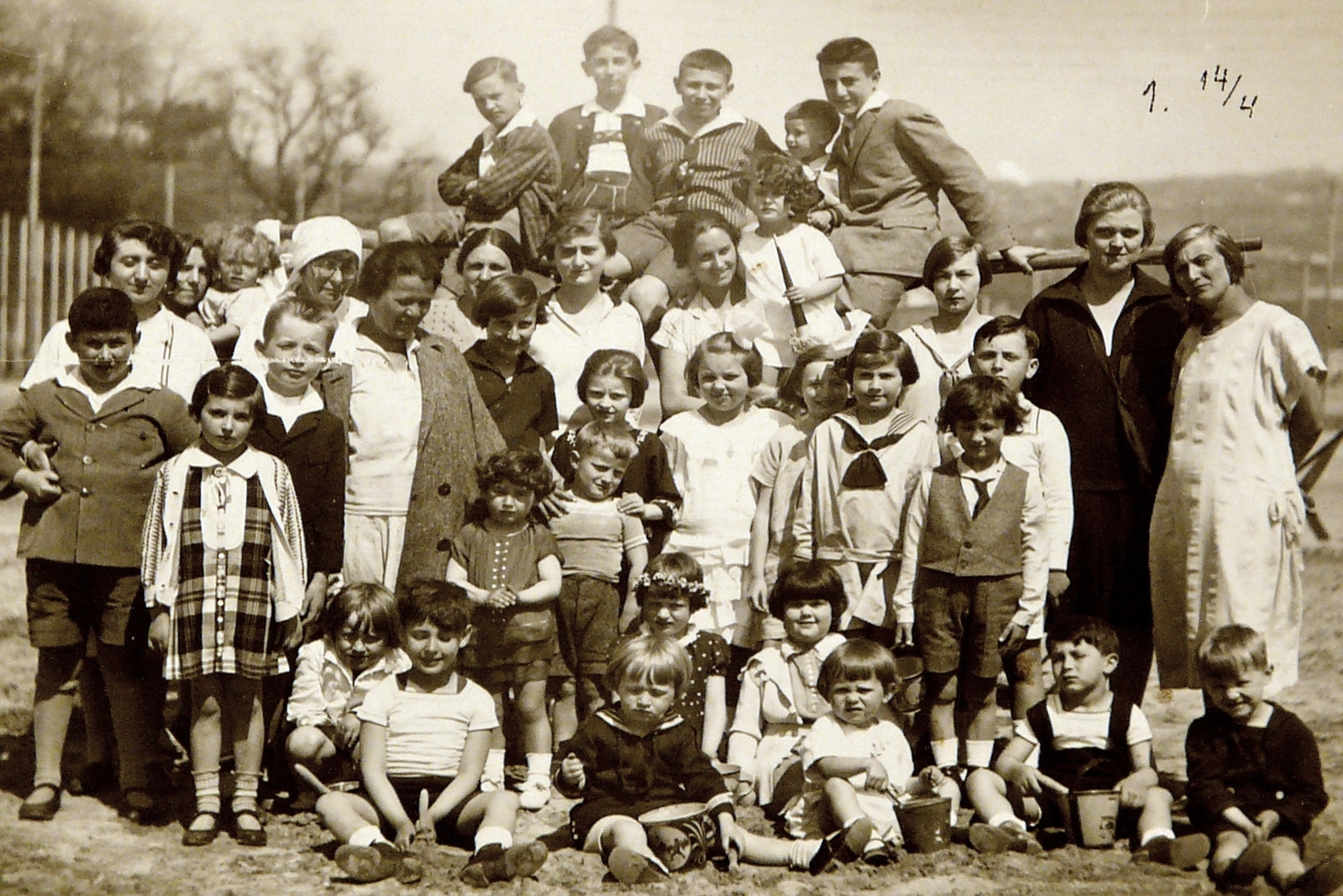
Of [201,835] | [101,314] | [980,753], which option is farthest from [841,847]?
[101,314]

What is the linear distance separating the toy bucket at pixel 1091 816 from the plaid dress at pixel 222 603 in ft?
7.53

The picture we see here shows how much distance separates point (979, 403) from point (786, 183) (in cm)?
134

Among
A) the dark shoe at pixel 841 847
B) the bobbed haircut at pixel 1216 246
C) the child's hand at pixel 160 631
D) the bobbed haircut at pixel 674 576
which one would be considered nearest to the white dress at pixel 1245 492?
the bobbed haircut at pixel 1216 246

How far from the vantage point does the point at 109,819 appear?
4164 mm

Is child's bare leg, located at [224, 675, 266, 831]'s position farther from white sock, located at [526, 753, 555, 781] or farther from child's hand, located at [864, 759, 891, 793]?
child's hand, located at [864, 759, 891, 793]

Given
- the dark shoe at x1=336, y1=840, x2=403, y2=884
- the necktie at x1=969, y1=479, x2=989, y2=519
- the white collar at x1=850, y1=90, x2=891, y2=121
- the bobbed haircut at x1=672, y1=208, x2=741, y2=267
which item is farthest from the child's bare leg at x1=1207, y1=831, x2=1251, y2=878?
the white collar at x1=850, y1=90, x2=891, y2=121

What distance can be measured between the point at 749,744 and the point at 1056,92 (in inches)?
127

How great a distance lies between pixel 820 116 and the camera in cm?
560

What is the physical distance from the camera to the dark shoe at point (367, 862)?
368 centimetres

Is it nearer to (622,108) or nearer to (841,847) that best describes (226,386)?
(841,847)

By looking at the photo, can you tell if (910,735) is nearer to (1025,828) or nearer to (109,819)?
(1025,828)

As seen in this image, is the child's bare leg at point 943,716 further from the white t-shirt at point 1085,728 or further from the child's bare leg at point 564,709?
the child's bare leg at point 564,709

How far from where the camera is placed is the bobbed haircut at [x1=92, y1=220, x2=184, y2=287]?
445cm

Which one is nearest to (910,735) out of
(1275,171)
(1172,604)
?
(1172,604)
